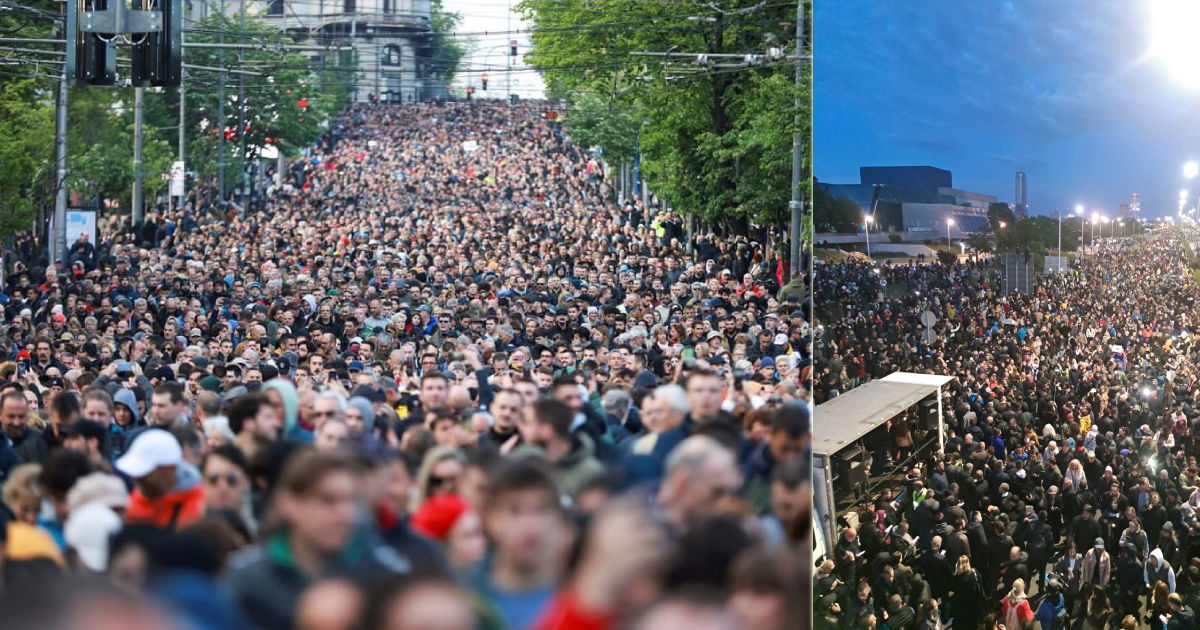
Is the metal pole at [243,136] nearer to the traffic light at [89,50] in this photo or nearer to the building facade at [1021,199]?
the traffic light at [89,50]

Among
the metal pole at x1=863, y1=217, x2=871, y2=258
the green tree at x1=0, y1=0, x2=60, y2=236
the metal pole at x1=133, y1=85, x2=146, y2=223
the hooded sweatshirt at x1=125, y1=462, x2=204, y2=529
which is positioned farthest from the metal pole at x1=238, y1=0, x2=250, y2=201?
the hooded sweatshirt at x1=125, y1=462, x2=204, y2=529

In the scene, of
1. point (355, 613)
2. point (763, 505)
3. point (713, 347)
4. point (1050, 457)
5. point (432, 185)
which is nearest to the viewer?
point (355, 613)

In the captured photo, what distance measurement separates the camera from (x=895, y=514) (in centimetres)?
793

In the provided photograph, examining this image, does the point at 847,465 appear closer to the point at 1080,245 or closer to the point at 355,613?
the point at 1080,245

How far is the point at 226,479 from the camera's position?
4.79m

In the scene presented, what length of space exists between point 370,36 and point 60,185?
12.0 feet

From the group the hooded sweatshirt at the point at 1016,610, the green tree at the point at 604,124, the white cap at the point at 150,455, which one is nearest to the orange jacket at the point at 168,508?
the white cap at the point at 150,455

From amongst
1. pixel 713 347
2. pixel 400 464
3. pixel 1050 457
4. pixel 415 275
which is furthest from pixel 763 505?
pixel 415 275

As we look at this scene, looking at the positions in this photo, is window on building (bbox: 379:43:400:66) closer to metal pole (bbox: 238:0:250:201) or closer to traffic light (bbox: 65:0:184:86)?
metal pole (bbox: 238:0:250:201)

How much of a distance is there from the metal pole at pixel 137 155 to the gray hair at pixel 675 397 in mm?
7849

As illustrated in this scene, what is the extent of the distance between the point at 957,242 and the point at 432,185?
20.0 ft

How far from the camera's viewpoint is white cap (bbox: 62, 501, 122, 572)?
4.58 meters

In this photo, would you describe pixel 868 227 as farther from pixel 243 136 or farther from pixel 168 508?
pixel 243 136

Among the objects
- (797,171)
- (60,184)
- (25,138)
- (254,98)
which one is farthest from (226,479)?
(25,138)
